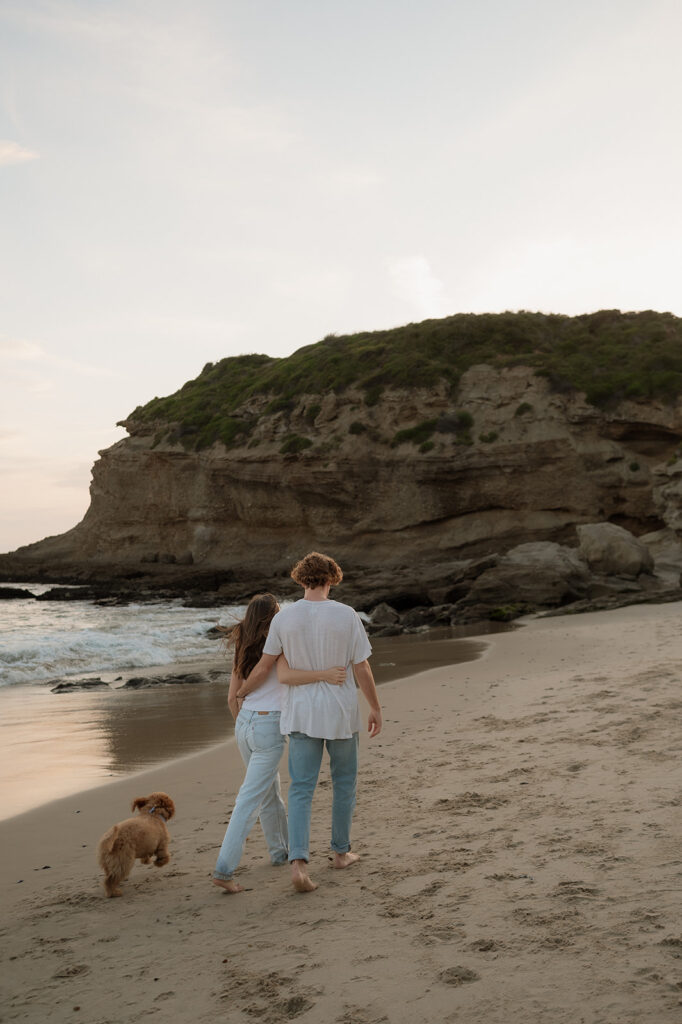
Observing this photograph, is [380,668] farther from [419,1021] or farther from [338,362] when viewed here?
[338,362]

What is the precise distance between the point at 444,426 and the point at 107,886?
39800 millimetres

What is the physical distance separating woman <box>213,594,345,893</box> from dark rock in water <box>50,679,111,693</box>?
9153 mm

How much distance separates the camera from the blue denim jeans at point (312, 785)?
171 inches

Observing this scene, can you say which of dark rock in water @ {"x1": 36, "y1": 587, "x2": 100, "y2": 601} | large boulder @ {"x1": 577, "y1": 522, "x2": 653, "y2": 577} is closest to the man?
large boulder @ {"x1": 577, "y1": 522, "x2": 653, "y2": 577}

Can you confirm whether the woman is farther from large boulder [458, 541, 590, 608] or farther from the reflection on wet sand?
large boulder [458, 541, 590, 608]

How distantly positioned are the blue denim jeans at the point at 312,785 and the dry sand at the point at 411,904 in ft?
0.68

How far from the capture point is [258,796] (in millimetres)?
4562

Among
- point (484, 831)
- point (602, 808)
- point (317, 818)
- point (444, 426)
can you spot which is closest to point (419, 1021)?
Result: point (484, 831)

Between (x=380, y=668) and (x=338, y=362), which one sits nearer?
(x=380, y=668)

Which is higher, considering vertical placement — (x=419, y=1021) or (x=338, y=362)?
(x=338, y=362)

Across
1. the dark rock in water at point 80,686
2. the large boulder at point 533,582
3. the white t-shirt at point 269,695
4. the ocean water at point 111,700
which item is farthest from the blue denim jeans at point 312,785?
the large boulder at point 533,582

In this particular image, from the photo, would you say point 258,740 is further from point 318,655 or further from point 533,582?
point 533,582

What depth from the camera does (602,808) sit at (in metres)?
4.70

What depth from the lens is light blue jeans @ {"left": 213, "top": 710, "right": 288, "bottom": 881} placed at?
14.3ft
